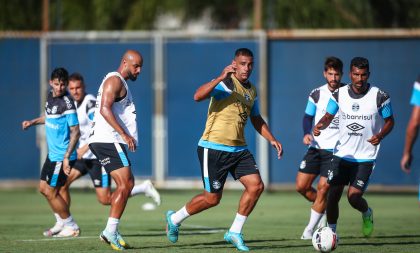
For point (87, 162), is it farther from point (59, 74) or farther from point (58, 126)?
point (59, 74)

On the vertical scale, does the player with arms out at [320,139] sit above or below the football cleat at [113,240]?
above

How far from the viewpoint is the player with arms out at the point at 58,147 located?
14078 mm

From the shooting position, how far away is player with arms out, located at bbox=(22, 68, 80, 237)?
14078mm

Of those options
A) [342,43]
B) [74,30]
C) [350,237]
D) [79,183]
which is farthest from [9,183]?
[350,237]

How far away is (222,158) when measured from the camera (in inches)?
481

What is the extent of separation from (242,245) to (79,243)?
7.47 ft

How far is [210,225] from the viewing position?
1591cm

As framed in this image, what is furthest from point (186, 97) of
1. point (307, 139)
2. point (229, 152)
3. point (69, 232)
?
point (229, 152)

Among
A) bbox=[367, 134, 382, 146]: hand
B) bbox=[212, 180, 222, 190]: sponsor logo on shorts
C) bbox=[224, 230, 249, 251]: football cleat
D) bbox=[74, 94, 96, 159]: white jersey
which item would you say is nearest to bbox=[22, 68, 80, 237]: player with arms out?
bbox=[74, 94, 96, 159]: white jersey

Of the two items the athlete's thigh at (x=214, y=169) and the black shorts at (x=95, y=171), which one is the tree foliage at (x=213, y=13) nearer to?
the black shorts at (x=95, y=171)

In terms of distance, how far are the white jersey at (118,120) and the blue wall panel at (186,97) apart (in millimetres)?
11878

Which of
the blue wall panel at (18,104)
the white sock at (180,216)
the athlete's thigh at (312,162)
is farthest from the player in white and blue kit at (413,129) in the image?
the blue wall panel at (18,104)

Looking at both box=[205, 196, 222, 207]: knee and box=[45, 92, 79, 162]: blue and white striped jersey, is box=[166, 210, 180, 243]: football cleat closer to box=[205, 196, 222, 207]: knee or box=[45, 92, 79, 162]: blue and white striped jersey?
box=[205, 196, 222, 207]: knee

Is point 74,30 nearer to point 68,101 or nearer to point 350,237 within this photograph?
point 68,101
